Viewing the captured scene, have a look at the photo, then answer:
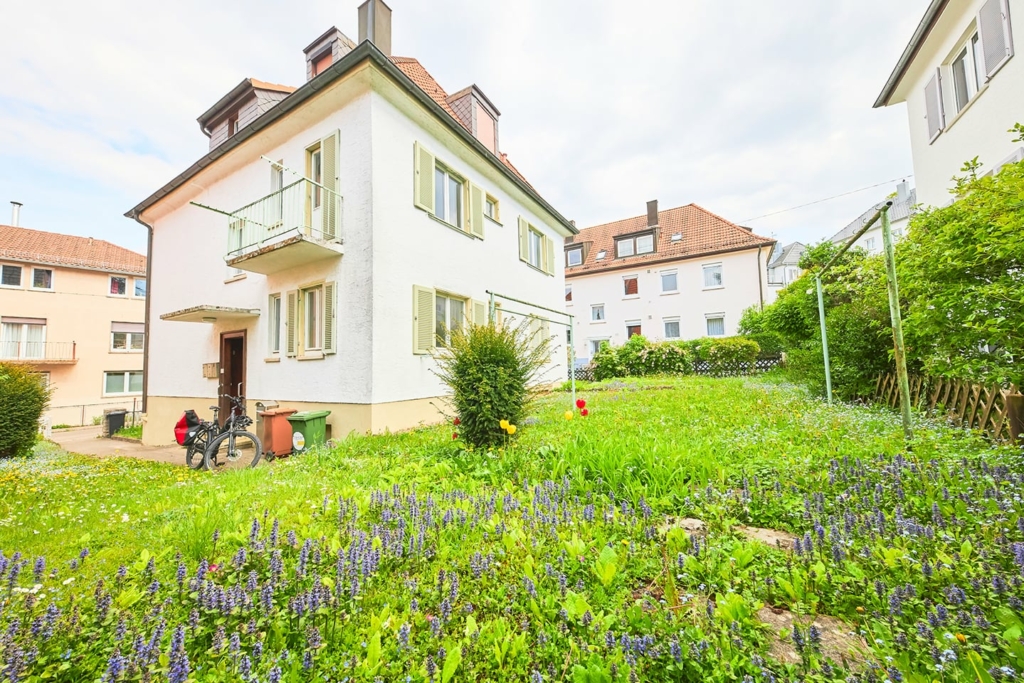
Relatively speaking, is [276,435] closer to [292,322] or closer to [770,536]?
[292,322]

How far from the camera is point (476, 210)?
11531 mm

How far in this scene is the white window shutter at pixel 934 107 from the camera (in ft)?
31.6

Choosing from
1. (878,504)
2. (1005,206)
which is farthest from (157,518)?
(1005,206)

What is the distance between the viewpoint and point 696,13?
23.5 feet

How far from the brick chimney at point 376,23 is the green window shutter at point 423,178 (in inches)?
113

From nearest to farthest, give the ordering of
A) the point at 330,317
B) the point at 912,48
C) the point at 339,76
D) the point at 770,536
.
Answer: the point at 770,536 < the point at 339,76 < the point at 330,317 < the point at 912,48

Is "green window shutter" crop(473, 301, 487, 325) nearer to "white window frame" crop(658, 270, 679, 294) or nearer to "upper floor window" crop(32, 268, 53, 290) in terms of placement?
"white window frame" crop(658, 270, 679, 294)

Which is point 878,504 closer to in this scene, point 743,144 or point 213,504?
point 213,504

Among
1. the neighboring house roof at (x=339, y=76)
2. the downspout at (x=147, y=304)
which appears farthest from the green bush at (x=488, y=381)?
the downspout at (x=147, y=304)

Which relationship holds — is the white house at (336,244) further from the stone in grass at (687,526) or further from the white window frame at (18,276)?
the white window frame at (18,276)

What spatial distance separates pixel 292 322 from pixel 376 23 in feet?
24.5

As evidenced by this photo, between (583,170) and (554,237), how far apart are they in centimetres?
929

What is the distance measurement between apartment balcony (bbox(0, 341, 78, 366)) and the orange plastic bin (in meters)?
24.1

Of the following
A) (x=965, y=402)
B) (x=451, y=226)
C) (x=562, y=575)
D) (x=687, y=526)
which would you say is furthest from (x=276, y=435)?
(x=965, y=402)
